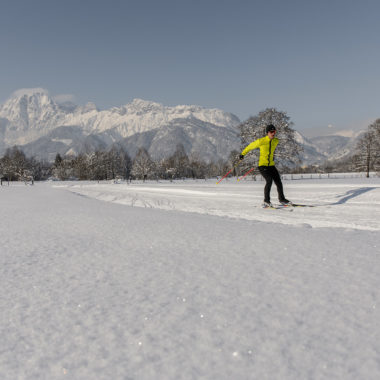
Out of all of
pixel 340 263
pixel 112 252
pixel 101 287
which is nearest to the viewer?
pixel 101 287

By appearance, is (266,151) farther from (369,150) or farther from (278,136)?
(369,150)

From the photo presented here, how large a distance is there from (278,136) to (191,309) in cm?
2948

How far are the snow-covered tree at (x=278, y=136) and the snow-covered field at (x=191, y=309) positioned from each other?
25935 millimetres

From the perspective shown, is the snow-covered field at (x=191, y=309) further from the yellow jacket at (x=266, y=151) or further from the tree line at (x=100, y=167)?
the tree line at (x=100, y=167)

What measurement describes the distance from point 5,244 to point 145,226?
2.03 m

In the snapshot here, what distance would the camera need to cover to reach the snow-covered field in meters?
1.18

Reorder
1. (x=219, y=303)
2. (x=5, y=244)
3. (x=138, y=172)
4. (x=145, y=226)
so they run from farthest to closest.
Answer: (x=138, y=172), (x=145, y=226), (x=5, y=244), (x=219, y=303)

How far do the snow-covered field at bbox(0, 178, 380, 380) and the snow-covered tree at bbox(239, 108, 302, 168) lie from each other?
85.1 feet

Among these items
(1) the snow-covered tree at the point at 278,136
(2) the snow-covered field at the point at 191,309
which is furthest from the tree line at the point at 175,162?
(2) the snow-covered field at the point at 191,309

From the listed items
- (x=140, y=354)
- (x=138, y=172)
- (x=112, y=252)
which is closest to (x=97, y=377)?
(x=140, y=354)

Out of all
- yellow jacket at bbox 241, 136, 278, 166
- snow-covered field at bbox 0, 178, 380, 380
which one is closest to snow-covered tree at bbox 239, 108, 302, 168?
yellow jacket at bbox 241, 136, 278, 166

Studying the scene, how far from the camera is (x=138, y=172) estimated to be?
72.8 meters

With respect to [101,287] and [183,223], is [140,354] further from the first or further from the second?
[183,223]

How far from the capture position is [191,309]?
5.50 ft
